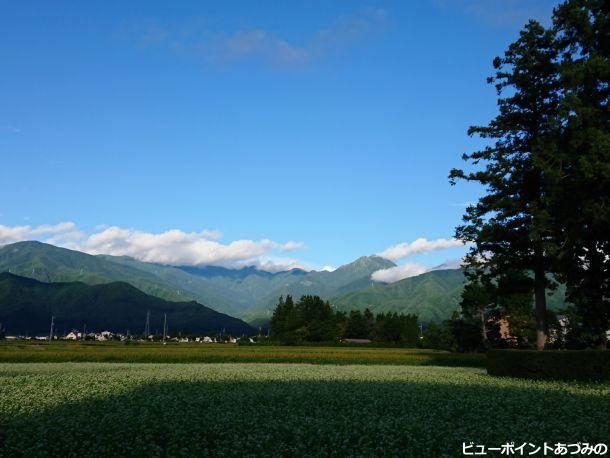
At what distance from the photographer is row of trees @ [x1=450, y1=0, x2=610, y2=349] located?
34344 millimetres

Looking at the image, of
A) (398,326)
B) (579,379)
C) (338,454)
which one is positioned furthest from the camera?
(398,326)

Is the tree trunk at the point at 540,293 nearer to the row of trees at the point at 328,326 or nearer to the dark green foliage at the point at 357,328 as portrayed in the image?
the row of trees at the point at 328,326

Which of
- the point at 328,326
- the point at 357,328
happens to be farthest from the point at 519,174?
the point at 357,328

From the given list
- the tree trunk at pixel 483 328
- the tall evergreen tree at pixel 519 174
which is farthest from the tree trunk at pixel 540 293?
the tree trunk at pixel 483 328

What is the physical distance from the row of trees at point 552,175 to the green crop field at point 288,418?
1204 cm

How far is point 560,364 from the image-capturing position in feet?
108

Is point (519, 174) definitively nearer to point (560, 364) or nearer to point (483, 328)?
point (560, 364)

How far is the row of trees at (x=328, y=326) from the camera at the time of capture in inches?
6831

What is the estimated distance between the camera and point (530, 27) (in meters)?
44.0

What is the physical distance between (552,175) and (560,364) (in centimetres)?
1272

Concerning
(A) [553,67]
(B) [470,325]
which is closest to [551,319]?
(B) [470,325]

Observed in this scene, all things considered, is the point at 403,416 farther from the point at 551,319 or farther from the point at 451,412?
the point at 551,319

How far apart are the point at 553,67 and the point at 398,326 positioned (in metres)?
150

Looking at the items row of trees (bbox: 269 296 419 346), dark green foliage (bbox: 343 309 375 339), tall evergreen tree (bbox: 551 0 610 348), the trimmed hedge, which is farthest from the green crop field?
dark green foliage (bbox: 343 309 375 339)
